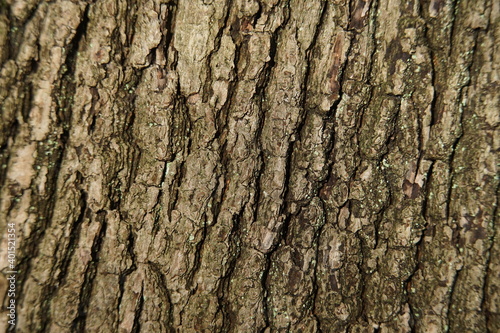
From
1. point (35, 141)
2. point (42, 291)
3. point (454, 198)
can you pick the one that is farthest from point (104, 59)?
point (454, 198)

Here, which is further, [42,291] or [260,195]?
[260,195]

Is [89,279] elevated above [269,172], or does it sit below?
below

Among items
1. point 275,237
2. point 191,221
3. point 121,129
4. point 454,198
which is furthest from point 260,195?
point 454,198

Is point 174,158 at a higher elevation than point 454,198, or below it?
higher

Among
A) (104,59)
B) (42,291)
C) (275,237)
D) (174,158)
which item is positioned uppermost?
(104,59)

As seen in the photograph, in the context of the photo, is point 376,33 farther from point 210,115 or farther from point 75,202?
point 75,202

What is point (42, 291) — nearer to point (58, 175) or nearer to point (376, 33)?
point (58, 175)
